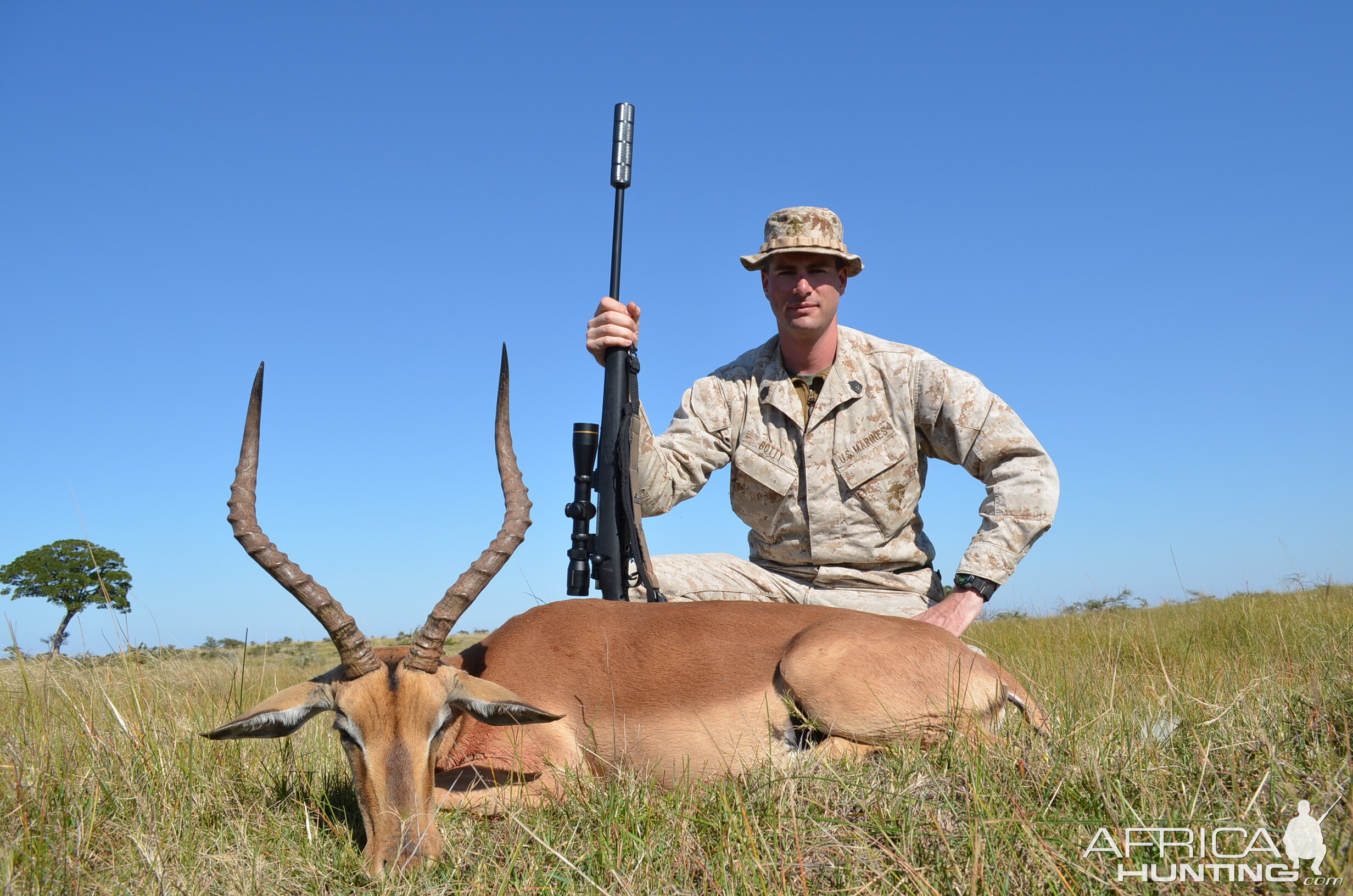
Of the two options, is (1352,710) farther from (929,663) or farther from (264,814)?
(264,814)

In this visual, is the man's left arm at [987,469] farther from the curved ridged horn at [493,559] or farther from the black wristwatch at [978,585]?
the curved ridged horn at [493,559]

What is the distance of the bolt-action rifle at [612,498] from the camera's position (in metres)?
5.42

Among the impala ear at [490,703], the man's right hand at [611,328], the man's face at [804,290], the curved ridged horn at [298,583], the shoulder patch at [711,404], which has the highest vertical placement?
the man's face at [804,290]

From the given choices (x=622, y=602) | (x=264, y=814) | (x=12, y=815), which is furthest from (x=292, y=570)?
(x=622, y=602)

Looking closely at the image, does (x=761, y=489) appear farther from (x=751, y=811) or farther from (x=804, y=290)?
(x=751, y=811)

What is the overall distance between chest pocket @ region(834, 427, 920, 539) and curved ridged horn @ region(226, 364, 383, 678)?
10.4 feet

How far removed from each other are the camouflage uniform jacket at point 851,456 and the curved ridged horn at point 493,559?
1672mm

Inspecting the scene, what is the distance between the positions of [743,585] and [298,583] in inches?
122

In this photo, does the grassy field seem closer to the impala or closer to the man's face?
the impala

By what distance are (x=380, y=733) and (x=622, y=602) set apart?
1586 millimetres

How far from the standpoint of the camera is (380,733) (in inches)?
128

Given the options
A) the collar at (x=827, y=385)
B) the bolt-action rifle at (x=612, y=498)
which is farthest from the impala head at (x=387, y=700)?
the collar at (x=827, y=385)

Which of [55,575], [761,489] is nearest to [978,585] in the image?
[761,489]

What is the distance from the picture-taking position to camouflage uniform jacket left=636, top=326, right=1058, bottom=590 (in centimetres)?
546
